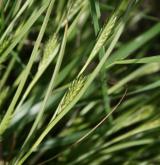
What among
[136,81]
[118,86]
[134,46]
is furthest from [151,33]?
[136,81]

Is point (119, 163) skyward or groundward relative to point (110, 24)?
groundward

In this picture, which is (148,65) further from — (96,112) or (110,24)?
(110,24)

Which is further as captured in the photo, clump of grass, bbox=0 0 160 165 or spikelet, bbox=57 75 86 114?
clump of grass, bbox=0 0 160 165

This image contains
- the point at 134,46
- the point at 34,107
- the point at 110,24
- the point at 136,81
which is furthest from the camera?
the point at 136,81

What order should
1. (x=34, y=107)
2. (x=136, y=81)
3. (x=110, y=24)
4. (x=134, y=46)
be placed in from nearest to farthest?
(x=110, y=24) < (x=34, y=107) < (x=134, y=46) < (x=136, y=81)

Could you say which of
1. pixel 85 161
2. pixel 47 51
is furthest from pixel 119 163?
pixel 47 51

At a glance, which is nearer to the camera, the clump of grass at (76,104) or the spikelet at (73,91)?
the spikelet at (73,91)

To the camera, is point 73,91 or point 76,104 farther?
point 76,104

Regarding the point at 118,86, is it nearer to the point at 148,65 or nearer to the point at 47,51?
the point at 148,65

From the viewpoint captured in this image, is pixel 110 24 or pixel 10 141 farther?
pixel 10 141
